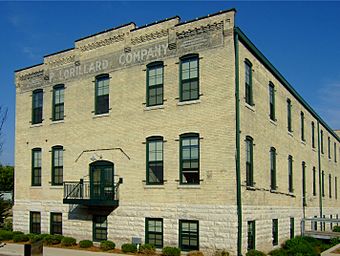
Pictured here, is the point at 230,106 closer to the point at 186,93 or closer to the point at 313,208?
the point at 186,93

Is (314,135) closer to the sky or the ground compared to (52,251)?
closer to the sky

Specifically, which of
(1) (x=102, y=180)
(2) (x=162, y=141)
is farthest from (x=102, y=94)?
(2) (x=162, y=141)

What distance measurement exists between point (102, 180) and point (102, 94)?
4.66 meters

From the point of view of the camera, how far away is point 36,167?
2762 cm

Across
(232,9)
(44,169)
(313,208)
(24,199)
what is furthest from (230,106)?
(313,208)

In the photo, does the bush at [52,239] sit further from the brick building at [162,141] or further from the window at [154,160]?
the window at [154,160]

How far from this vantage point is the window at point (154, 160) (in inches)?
850

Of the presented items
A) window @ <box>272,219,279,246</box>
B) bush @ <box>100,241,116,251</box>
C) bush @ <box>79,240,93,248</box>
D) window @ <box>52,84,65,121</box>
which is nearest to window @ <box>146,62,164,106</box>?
window @ <box>52,84,65,121</box>

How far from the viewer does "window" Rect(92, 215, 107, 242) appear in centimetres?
2333

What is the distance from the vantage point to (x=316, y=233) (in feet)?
92.4

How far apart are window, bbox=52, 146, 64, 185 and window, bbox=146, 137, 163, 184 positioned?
21.6ft

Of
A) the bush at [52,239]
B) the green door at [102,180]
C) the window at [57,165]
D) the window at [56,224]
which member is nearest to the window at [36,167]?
the window at [57,165]

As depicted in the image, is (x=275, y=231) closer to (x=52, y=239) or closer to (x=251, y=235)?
(x=251, y=235)

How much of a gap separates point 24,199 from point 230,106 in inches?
597
